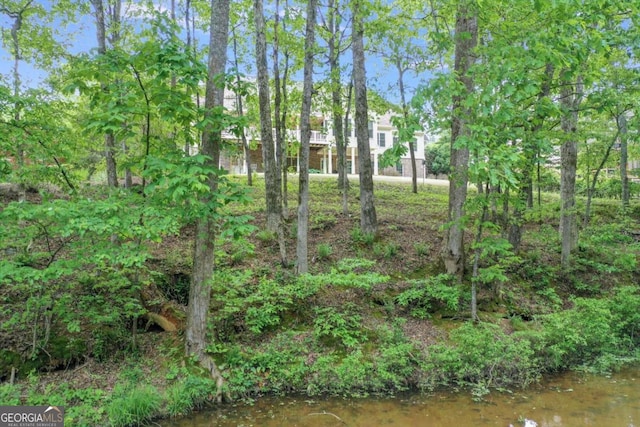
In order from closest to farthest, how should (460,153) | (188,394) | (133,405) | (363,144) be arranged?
(133,405) → (188,394) → (460,153) → (363,144)

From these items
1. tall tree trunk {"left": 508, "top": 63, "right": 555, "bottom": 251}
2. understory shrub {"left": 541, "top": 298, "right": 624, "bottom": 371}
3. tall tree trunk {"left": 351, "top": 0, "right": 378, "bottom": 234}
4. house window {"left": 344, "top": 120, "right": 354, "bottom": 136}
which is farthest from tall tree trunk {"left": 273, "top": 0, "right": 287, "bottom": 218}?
understory shrub {"left": 541, "top": 298, "right": 624, "bottom": 371}

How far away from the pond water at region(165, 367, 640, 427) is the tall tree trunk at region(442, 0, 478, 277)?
2.64 metres

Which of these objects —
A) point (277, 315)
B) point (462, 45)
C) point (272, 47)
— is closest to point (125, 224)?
point (277, 315)

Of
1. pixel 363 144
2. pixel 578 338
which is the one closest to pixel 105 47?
pixel 363 144

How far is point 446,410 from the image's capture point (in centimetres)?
485

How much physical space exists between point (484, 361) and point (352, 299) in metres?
2.37

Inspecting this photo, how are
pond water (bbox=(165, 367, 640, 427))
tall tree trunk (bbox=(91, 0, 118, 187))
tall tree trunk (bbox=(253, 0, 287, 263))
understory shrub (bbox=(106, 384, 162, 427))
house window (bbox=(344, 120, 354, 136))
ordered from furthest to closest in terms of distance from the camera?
house window (bbox=(344, 120, 354, 136))
tall tree trunk (bbox=(253, 0, 287, 263))
tall tree trunk (bbox=(91, 0, 118, 187))
pond water (bbox=(165, 367, 640, 427))
understory shrub (bbox=(106, 384, 162, 427))

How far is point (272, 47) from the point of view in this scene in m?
10.5

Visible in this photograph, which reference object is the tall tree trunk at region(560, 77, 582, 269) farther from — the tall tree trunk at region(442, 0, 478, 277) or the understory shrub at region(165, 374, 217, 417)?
the understory shrub at region(165, 374, 217, 417)

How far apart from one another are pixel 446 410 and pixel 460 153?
4.27 meters

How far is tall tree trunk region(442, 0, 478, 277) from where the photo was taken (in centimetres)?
642

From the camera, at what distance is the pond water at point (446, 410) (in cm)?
453

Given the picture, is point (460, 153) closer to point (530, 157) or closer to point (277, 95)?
point (530, 157)

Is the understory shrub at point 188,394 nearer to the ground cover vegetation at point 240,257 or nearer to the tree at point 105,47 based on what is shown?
the ground cover vegetation at point 240,257
